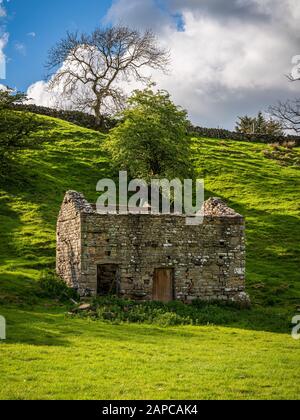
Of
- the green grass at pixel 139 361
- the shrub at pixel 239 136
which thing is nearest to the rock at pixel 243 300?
the green grass at pixel 139 361

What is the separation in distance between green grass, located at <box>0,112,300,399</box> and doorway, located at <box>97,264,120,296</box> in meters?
2.59

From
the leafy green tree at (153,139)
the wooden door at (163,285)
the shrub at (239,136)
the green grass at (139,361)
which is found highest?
the shrub at (239,136)

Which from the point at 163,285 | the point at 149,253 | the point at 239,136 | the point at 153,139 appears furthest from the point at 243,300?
the point at 239,136

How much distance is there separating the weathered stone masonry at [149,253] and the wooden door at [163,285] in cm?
9

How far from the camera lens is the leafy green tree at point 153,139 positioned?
3788 centimetres

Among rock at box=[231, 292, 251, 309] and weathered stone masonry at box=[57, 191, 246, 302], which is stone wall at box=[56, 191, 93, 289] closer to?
weathered stone masonry at box=[57, 191, 246, 302]

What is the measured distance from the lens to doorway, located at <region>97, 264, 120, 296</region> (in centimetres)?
2523

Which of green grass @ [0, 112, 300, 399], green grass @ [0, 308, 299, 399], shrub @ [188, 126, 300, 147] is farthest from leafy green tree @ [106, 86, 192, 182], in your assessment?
shrub @ [188, 126, 300, 147]

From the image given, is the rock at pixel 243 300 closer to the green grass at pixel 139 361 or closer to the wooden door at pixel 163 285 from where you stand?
the wooden door at pixel 163 285

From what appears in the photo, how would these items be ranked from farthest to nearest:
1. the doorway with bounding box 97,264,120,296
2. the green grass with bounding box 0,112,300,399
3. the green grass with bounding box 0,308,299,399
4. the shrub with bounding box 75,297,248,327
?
the doorway with bounding box 97,264,120,296, the shrub with bounding box 75,297,248,327, the green grass with bounding box 0,112,300,399, the green grass with bounding box 0,308,299,399

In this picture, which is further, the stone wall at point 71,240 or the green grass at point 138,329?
the stone wall at point 71,240

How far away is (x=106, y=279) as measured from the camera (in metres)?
25.6

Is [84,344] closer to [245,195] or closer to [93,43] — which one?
[245,195]

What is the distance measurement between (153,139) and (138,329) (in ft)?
65.3
